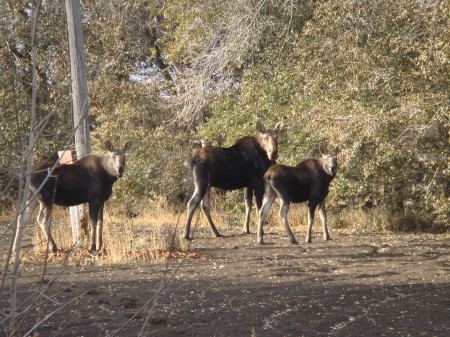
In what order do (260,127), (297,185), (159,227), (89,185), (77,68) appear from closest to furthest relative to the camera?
1. (89,185)
2. (77,68)
3. (297,185)
4. (159,227)
5. (260,127)

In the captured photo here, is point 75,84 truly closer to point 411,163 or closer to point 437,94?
point 437,94

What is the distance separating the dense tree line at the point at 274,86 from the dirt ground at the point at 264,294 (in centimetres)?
325

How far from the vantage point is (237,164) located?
14.7m

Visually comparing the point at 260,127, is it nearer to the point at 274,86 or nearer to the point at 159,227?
the point at 159,227

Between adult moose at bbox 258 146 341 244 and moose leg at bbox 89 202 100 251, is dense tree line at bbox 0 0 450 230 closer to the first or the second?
moose leg at bbox 89 202 100 251

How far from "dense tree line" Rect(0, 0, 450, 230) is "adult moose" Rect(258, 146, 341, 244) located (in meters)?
1.86

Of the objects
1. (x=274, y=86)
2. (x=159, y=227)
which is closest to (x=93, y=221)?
(x=159, y=227)

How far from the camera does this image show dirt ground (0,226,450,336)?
6.79 metres

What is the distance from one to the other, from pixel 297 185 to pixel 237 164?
1.78m

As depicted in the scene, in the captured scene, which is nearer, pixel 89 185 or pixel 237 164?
pixel 89 185

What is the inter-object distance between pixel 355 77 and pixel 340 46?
1.03m

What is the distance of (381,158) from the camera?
1573 centimetres

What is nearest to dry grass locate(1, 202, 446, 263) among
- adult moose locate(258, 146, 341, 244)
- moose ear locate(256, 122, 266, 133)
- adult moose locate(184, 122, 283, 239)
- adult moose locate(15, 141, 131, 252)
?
adult moose locate(15, 141, 131, 252)

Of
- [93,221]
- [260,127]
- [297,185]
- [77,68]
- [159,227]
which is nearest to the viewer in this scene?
[93,221]
